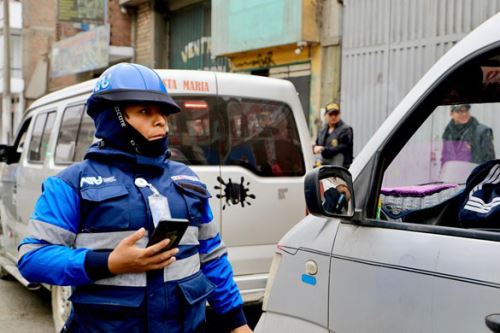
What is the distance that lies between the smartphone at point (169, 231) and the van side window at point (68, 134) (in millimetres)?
3281

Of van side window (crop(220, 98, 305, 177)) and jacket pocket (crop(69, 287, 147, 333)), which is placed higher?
van side window (crop(220, 98, 305, 177))

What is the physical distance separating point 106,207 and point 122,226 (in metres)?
0.08

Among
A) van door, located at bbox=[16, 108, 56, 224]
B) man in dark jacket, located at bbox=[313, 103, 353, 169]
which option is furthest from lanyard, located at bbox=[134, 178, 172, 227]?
man in dark jacket, located at bbox=[313, 103, 353, 169]

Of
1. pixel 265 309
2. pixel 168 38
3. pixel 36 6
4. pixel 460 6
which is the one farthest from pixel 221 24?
pixel 36 6

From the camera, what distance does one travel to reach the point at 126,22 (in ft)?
62.1

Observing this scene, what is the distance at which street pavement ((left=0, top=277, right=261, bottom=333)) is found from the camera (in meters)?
5.05

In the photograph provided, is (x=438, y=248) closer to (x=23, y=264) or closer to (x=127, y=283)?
(x=127, y=283)

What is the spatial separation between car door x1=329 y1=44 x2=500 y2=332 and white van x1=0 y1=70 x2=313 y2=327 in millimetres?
2001

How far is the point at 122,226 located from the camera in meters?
1.93

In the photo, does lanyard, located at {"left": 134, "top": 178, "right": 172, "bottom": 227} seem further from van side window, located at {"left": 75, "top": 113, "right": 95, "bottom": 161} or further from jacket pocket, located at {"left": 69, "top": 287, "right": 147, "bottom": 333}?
van side window, located at {"left": 75, "top": 113, "right": 95, "bottom": 161}

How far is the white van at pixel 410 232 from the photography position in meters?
1.88

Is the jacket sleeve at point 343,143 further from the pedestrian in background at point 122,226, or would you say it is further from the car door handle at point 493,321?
the car door handle at point 493,321

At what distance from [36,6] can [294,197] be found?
34.0 meters

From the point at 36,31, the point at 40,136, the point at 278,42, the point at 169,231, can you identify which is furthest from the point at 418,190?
the point at 36,31
